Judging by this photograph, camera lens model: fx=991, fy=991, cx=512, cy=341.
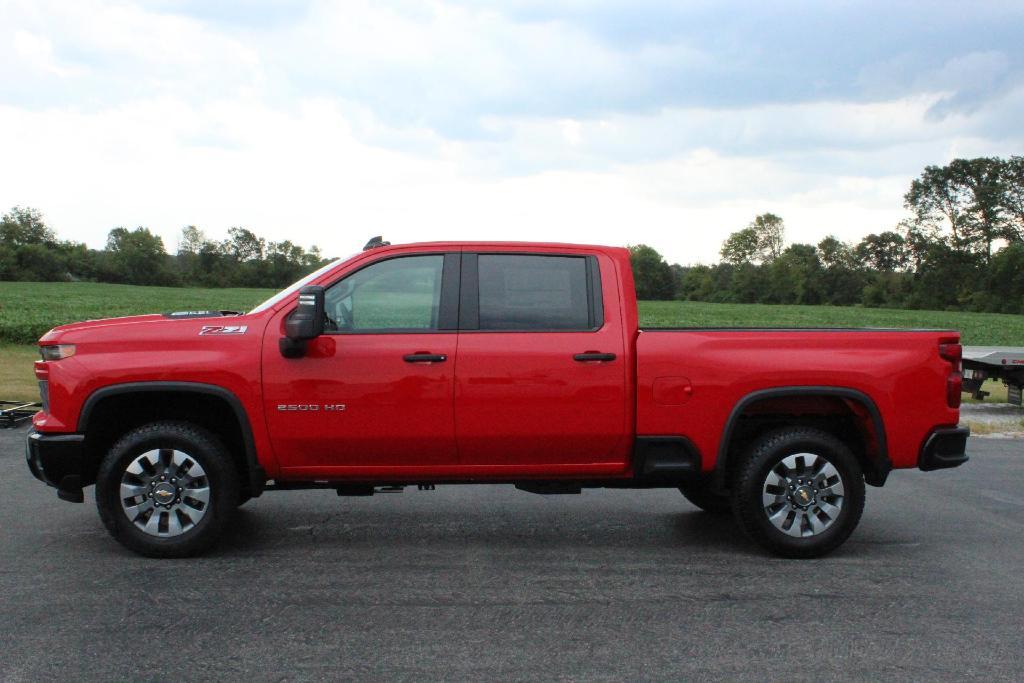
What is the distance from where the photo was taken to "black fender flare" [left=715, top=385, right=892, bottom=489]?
5.84 m

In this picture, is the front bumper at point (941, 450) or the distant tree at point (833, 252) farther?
the distant tree at point (833, 252)

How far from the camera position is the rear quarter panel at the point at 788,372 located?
5812 millimetres

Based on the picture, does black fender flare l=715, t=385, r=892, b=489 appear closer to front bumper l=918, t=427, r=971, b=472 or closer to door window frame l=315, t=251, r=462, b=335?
front bumper l=918, t=427, r=971, b=472

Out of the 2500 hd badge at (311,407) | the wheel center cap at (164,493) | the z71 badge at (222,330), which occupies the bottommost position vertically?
the wheel center cap at (164,493)

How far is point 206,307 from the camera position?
53.0 meters

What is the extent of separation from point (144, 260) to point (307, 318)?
111197 mm

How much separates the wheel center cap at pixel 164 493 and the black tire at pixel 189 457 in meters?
0.19

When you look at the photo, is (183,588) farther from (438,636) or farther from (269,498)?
(269,498)

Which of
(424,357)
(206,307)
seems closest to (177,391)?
(424,357)

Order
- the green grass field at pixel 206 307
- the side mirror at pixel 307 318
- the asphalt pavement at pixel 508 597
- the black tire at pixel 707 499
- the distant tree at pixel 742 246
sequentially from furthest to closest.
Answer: the distant tree at pixel 742 246 < the green grass field at pixel 206 307 < the black tire at pixel 707 499 < the side mirror at pixel 307 318 < the asphalt pavement at pixel 508 597

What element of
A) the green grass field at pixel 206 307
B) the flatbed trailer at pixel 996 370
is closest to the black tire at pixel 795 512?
the flatbed trailer at pixel 996 370

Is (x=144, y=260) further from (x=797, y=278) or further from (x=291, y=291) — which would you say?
(x=291, y=291)

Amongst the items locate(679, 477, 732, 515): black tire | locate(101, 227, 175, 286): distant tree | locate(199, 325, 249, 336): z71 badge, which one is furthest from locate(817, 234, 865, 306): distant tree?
locate(199, 325, 249, 336): z71 badge

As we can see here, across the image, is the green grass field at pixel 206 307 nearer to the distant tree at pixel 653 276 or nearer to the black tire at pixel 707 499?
the black tire at pixel 707 499
